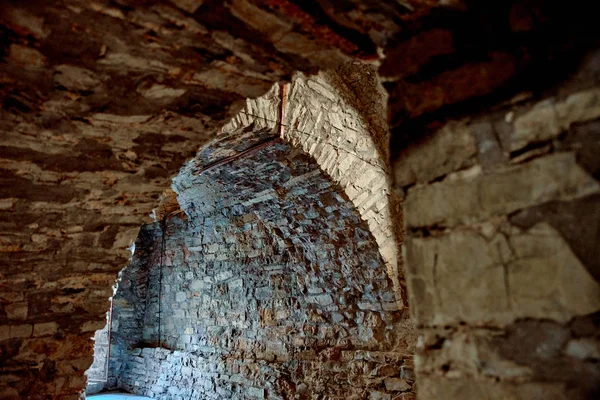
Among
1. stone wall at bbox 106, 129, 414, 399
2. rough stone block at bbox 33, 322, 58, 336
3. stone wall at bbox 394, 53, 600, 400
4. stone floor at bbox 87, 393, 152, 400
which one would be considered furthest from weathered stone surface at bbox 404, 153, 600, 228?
stone floor at bbox 87, 393, 152, 400

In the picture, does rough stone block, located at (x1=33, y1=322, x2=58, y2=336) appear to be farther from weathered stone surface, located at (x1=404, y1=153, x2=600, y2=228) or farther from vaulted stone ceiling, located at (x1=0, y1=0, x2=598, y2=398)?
weathered stone surface, located at (x1=404, y1=153, x2=600, y2=228)

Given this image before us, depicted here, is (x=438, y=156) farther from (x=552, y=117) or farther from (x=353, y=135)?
(x=353, y=135)

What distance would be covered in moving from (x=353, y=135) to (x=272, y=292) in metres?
1.99

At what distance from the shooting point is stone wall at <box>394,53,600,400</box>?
3.26 ft

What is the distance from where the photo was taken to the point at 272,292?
4.90 meters

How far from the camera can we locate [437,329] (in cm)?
123

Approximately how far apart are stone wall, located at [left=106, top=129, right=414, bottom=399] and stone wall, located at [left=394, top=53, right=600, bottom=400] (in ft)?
6.94

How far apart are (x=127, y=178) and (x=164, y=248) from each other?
414 centimetres

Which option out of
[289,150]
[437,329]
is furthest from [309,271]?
[437,329]

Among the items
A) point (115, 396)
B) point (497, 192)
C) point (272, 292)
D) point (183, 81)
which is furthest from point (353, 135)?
point (115, 396)

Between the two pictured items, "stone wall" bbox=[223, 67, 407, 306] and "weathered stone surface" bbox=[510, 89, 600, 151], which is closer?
"weathered stone surface" bbox=[510, 89, 600, 151]

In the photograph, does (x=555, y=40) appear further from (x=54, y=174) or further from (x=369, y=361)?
(x=369, y=361)

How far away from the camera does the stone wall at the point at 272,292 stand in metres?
3.90

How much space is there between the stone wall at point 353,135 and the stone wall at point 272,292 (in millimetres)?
104
